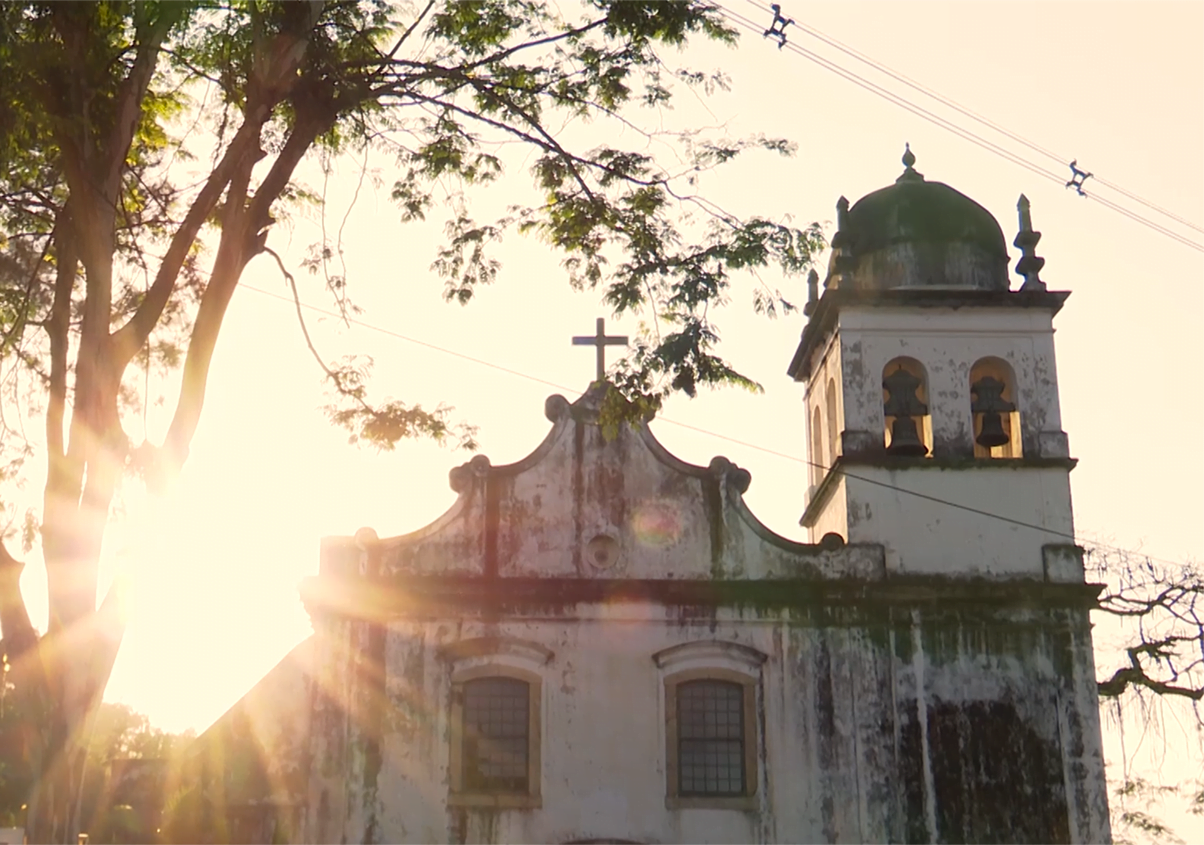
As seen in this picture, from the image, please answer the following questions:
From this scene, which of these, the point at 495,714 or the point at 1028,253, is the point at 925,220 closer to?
the point at 1028,253

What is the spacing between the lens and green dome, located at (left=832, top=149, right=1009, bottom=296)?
1716 centimetres

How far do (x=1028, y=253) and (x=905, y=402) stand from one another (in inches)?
88.2

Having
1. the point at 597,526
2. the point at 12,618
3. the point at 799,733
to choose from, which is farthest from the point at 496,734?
the point at 12,618

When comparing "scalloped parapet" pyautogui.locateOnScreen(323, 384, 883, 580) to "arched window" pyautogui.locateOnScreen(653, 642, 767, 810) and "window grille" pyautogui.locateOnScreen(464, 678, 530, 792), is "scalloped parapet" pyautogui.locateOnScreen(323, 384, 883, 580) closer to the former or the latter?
"arched window" pyautogui.locateOnScreen(653, 642, 767, 810)

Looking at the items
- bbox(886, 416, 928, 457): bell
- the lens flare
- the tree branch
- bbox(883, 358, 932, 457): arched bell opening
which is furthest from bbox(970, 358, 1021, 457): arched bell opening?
the tree branch

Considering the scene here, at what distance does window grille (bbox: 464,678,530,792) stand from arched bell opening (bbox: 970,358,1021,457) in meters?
5.54

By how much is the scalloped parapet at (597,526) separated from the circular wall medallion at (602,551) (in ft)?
0.03

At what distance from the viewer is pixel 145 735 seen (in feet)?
150

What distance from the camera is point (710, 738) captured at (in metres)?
15.4

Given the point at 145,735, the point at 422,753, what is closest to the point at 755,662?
the point at 422,753

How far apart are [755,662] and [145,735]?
113 feet

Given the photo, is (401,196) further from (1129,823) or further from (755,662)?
(1129,823)

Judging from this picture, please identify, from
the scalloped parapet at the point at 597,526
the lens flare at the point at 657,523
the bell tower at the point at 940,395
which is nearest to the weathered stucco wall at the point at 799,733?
the scalloped parapet at the point at 597,526

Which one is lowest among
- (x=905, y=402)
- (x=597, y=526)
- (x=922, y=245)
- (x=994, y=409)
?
(x=597, y=526)
